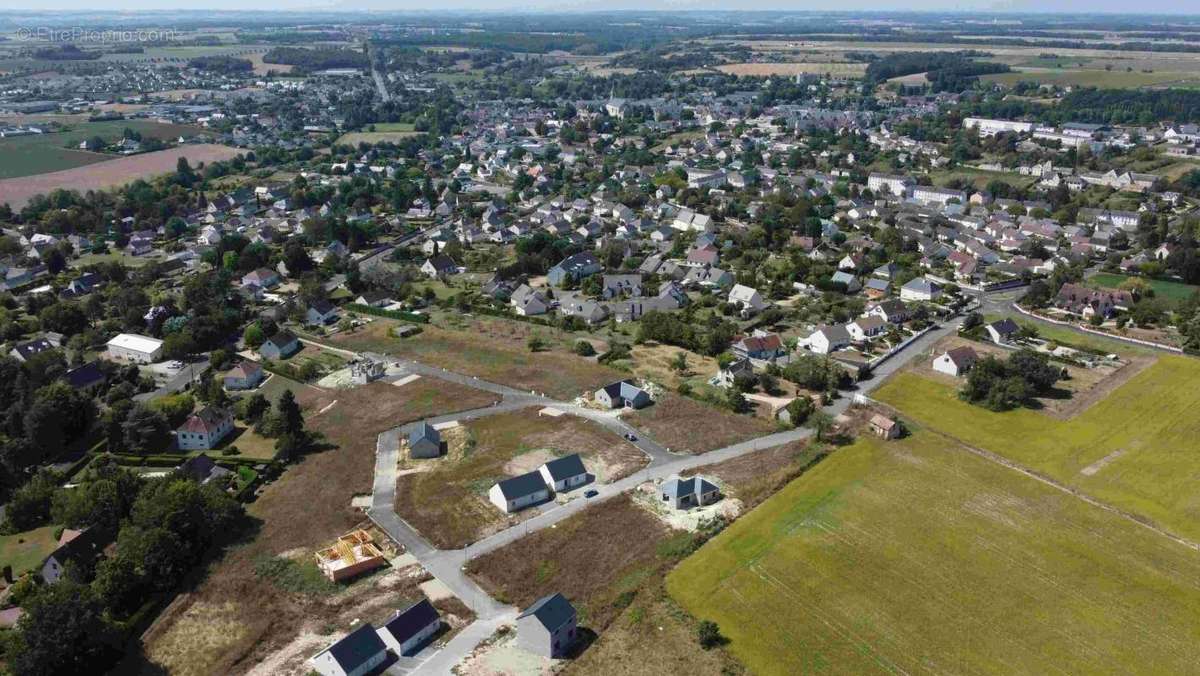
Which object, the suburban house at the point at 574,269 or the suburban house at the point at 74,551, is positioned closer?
the suburban house at the point at 74,551

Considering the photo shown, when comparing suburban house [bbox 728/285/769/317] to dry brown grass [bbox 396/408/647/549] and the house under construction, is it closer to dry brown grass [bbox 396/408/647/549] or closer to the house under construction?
dry brown grass [bbox 396/408/647/549]

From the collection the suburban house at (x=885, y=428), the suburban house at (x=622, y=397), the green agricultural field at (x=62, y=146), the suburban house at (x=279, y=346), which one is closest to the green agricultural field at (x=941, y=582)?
the suburban house at (x=885, y=428)

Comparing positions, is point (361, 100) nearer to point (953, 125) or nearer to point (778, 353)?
point (953, 125)

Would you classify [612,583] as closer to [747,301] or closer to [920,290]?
[747,301]

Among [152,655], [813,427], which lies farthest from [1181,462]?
[152,655]

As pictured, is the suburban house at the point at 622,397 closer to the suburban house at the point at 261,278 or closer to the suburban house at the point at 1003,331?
the suburban house at the point at 1003,331

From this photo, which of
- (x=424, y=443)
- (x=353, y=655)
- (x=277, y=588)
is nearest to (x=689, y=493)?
(x=424, y=443)

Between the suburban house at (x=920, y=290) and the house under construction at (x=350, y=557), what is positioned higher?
the suburban house at (x=920, y=290)
